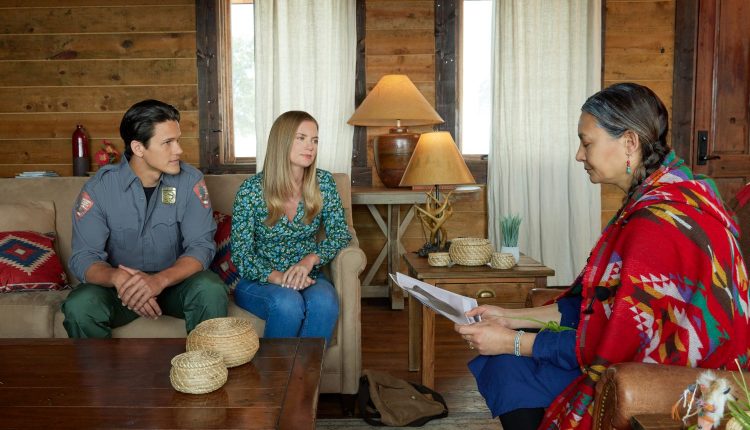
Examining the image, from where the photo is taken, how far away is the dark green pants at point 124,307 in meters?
2.06

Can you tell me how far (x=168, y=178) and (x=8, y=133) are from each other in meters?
2.61

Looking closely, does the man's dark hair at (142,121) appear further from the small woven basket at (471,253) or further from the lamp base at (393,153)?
the lamp base at (393,153)

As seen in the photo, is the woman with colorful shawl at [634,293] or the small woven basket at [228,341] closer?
the woman with colorful shawl at [634,293]

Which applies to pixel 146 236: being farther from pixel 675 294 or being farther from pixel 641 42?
pixel 641 42

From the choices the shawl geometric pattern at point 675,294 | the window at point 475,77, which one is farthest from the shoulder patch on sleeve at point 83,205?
the window at point 475,77

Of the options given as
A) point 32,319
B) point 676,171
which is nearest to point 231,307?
point 32,319

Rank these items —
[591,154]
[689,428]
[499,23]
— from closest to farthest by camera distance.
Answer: [689,428] → [591,154] → [499,23]

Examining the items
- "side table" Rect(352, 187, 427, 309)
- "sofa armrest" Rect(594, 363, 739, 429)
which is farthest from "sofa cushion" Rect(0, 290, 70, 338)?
"sofa armrest" Rect(594, 363, 739, 429)

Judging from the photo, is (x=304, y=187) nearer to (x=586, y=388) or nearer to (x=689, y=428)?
(x=586, y=388)

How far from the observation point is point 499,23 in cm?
409

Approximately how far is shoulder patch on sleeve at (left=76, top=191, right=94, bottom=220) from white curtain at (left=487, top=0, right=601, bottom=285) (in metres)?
2.63

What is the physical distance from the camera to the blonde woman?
88.0 inches

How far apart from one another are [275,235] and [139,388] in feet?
3.47

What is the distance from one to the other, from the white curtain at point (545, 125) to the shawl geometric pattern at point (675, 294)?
297cm
